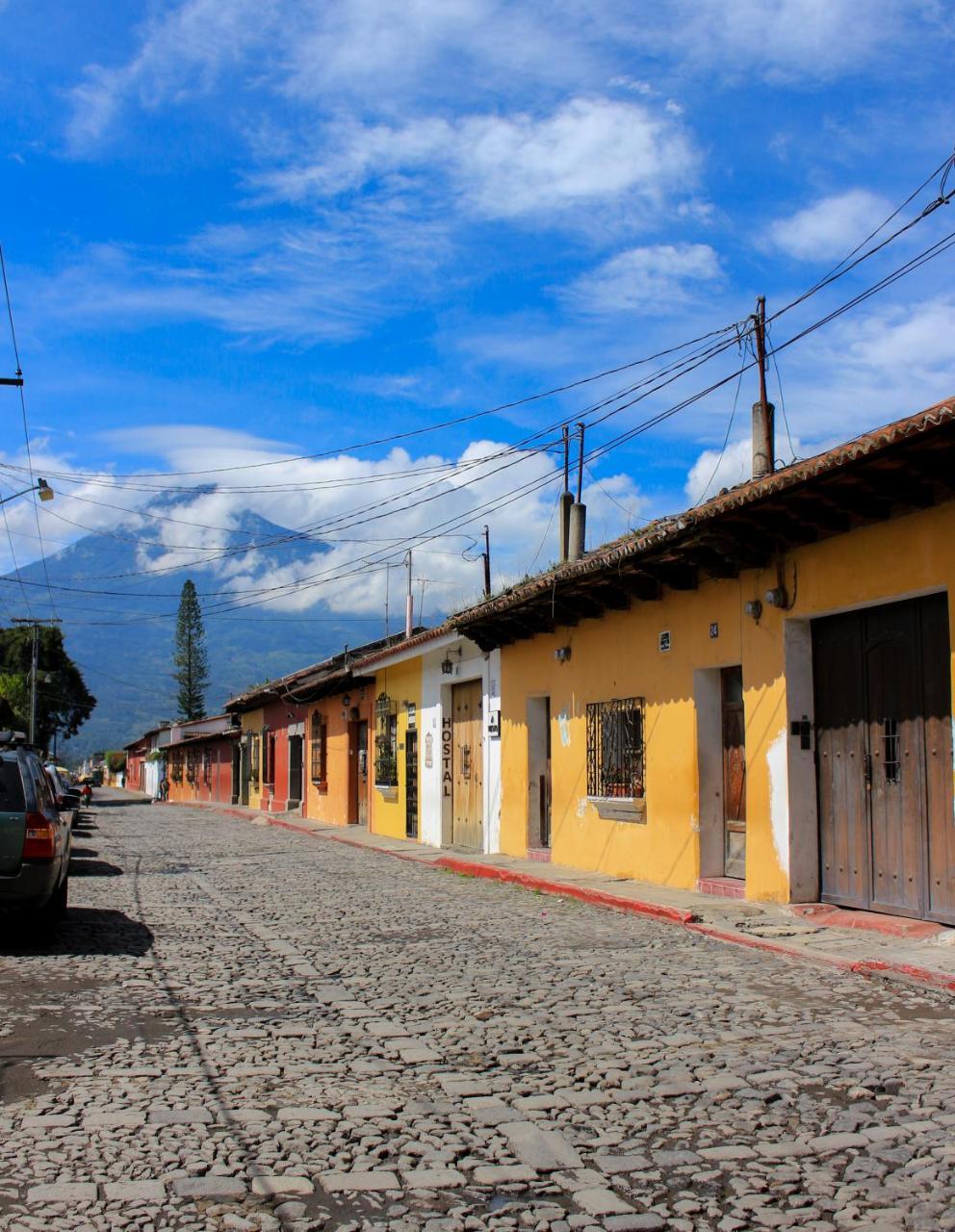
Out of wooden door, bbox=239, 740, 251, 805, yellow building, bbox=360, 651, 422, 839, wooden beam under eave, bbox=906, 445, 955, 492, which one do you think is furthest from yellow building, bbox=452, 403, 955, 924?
wooden door, bbox=239, 740, 251, 805

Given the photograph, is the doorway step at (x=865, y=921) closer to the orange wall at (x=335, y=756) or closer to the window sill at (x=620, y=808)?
the window sill at (x=620, y=808)

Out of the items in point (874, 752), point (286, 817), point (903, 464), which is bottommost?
point (286, 817)

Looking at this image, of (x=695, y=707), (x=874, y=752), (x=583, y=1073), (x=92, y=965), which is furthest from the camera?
(x=695, y=707)

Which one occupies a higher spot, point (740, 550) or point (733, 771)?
point (740, 550)

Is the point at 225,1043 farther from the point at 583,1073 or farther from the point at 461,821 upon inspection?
the point at 461,821

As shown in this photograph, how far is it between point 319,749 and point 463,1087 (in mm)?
28398

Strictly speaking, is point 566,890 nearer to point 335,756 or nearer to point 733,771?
point 733,771

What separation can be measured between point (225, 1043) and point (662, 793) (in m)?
7.98

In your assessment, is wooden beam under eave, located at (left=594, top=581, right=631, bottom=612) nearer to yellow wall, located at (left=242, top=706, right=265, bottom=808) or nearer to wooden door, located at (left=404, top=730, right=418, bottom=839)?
wooden door, located at (left=404, top=730, right=418, bottom=839)

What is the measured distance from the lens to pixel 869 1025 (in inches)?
256

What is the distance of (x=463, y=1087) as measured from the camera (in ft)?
17.6

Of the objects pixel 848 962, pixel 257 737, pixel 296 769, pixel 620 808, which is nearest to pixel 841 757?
pixel 848 962

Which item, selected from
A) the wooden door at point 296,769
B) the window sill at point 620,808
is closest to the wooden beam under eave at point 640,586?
the window sill at point 620,808

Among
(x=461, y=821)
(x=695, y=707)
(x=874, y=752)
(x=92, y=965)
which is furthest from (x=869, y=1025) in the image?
(x=461, y=821)
